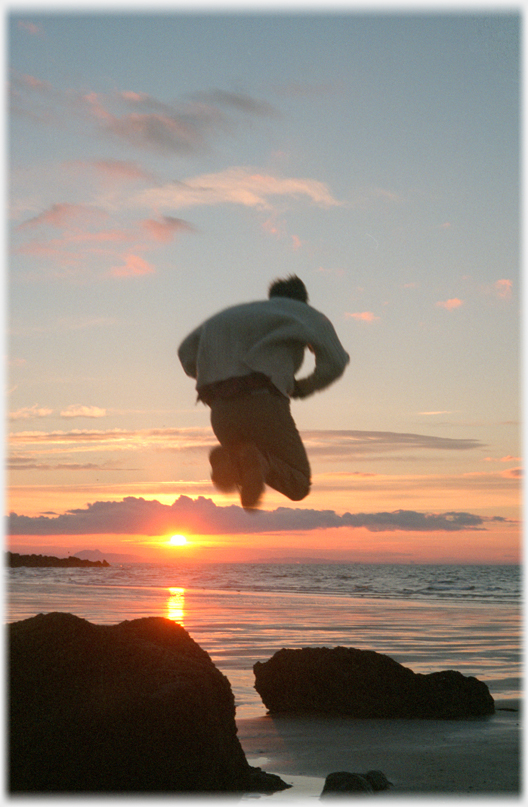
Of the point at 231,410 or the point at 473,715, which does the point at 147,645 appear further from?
the point at 473,715

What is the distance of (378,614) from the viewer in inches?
861

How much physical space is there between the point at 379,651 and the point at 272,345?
37.4 feet

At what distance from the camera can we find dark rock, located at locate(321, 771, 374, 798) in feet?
19.1

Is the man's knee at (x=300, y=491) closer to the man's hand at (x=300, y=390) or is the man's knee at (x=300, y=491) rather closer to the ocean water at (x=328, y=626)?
the man's hand at (x=300, y=390)

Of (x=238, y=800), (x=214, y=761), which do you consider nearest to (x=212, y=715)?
(x=214, y=761)

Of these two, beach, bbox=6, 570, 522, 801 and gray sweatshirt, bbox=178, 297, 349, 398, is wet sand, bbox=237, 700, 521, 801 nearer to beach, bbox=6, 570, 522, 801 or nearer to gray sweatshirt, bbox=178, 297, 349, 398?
beach, bbox=6, 570, 522, 801

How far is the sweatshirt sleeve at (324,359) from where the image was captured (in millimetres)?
3250

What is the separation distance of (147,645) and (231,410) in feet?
12.0

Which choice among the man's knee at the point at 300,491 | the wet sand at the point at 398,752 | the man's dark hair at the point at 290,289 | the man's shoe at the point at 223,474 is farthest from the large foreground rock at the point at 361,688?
the man's dark hair at the point at 290,289

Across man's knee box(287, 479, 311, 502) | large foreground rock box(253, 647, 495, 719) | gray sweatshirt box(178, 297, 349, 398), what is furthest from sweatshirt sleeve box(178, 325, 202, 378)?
large foreground rock box(253, 647, 495, 719)

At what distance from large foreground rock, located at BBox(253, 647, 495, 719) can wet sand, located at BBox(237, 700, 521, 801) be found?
17 cm

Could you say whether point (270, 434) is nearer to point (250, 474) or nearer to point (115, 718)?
point (250, 474)

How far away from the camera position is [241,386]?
331 centimetres

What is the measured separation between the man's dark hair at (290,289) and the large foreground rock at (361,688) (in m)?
6.60
